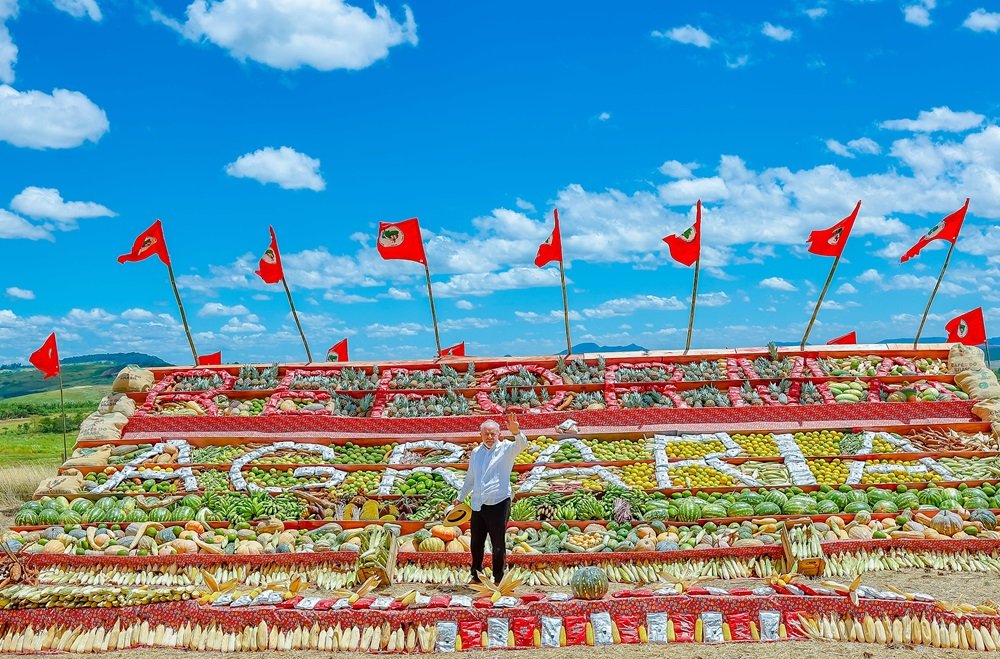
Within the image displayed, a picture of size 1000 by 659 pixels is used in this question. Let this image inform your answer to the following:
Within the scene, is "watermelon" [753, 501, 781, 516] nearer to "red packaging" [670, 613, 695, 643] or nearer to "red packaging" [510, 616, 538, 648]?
"red packaging" [670, 613, 695, 643]

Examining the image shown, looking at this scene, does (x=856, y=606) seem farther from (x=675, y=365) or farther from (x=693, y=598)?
(x=675, y=365)

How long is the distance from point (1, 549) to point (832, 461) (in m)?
9.31

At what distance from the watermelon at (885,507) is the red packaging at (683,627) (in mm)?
3980

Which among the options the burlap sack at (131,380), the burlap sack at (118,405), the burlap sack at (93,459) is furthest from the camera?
the burlap sack at (131,380)

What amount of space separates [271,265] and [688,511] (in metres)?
9.99

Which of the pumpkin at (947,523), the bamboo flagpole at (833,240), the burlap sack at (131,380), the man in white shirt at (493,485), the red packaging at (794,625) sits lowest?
the red packaging at (794,625)

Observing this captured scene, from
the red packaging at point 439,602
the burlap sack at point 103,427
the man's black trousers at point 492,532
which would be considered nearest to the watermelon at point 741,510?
the man's black trousers at point 492,532

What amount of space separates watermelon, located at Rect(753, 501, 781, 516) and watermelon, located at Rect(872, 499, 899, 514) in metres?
1.00

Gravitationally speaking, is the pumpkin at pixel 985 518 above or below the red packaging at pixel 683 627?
above

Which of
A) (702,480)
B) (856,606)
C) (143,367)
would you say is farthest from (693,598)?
(143,367)

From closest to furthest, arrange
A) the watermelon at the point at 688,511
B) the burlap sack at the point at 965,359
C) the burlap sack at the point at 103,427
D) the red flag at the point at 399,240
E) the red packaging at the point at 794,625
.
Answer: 1. the red packaging at the point at 794,625
2. the watermelon at the point at 688,511
3. the burlap sack at the point at 103,427
4. the burlap sack at the point at 965,359
5. the red flag at the point at 399,240

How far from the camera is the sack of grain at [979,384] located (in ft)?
43.5

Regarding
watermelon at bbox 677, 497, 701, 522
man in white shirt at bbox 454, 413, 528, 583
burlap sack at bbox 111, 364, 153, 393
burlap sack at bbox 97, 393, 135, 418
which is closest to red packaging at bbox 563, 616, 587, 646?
man in white shirt at bbox 454, 413, 528, 583

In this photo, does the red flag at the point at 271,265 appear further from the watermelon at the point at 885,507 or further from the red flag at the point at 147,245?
the watermelon at the point at 885,507
